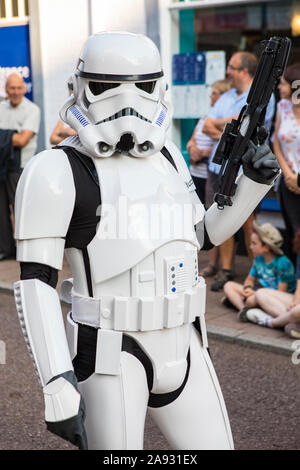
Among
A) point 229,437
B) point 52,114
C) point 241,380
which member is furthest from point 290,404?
point 52,114

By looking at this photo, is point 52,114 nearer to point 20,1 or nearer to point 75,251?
point 20,1

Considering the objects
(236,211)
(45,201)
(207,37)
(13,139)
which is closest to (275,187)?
(207,37)

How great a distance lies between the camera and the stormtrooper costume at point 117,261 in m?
2.54

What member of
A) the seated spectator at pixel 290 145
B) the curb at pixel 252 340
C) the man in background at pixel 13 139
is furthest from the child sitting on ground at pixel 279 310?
the man in background at pixel 13 139

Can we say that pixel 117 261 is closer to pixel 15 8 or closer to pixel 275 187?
pixel 275 187

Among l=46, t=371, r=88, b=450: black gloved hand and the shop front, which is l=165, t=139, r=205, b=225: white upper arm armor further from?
the shop front

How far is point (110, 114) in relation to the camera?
8.56ft

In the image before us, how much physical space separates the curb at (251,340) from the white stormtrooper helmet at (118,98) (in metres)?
2.93

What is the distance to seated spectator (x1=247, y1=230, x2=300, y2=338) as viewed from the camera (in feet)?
17.7

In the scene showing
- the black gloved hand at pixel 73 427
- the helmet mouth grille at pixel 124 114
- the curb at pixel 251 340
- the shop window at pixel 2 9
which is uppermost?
the helmet mouth grille at pixel 124 114

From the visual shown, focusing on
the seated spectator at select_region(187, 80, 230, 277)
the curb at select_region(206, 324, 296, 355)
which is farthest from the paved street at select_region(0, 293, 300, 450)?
the seated spectator at select_region(187, 80, 230, 277)

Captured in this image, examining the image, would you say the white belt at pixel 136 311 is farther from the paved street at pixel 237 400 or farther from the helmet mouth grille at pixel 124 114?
the paved street at pixel 237 400

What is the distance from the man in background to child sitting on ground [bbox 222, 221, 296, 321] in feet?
10.6
